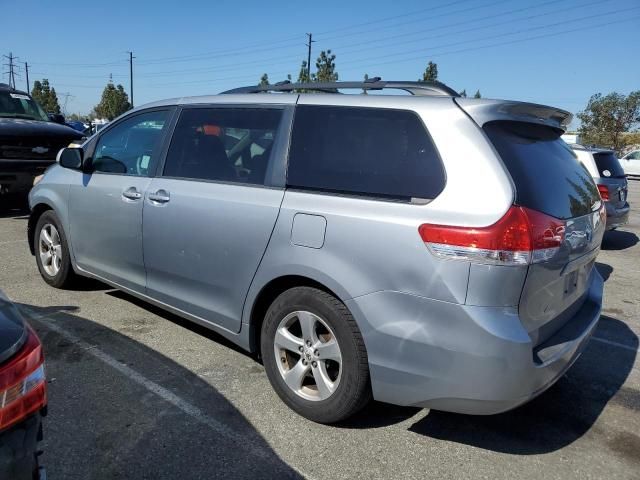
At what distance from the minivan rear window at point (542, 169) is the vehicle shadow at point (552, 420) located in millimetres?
1241

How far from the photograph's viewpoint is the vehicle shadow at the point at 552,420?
2922mm

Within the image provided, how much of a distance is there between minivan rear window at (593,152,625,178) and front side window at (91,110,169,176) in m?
7.50

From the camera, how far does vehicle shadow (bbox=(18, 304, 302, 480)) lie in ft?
8.38

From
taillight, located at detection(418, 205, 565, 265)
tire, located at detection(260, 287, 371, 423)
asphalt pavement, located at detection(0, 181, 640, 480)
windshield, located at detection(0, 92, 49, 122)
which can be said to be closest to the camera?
taillight, located at detection(418, 205, 565, 265)

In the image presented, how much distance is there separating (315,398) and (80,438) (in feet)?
4.02

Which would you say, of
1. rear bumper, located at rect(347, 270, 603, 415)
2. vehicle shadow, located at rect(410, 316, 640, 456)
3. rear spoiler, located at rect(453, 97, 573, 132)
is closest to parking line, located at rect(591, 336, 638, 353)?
vehicle shadow, located at rect(410, 316, 640, 456)

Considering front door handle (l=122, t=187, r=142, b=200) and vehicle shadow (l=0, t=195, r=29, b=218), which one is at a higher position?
front door handle (l=122, t=187, r=142, b=200)

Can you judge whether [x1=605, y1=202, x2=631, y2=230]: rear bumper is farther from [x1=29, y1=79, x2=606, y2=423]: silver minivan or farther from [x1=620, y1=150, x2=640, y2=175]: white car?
[x1=620, y1=150, x2=640, y2=175]: white car

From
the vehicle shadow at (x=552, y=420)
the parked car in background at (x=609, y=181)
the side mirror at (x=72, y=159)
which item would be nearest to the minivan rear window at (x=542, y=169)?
the vehicle shadow at (x=552, y=420)

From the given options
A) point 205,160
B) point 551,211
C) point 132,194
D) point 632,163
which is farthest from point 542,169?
point 632,163

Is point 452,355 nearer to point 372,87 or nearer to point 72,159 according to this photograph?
point 372,87

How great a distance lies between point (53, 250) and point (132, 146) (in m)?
1.53

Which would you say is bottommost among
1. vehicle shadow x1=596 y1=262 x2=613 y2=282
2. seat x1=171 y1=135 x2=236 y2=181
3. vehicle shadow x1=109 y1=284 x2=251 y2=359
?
vehicle shadow x1=109 y1=284 x2=251 y2=359

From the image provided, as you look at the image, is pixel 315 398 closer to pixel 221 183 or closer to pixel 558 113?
pixel 221 183
